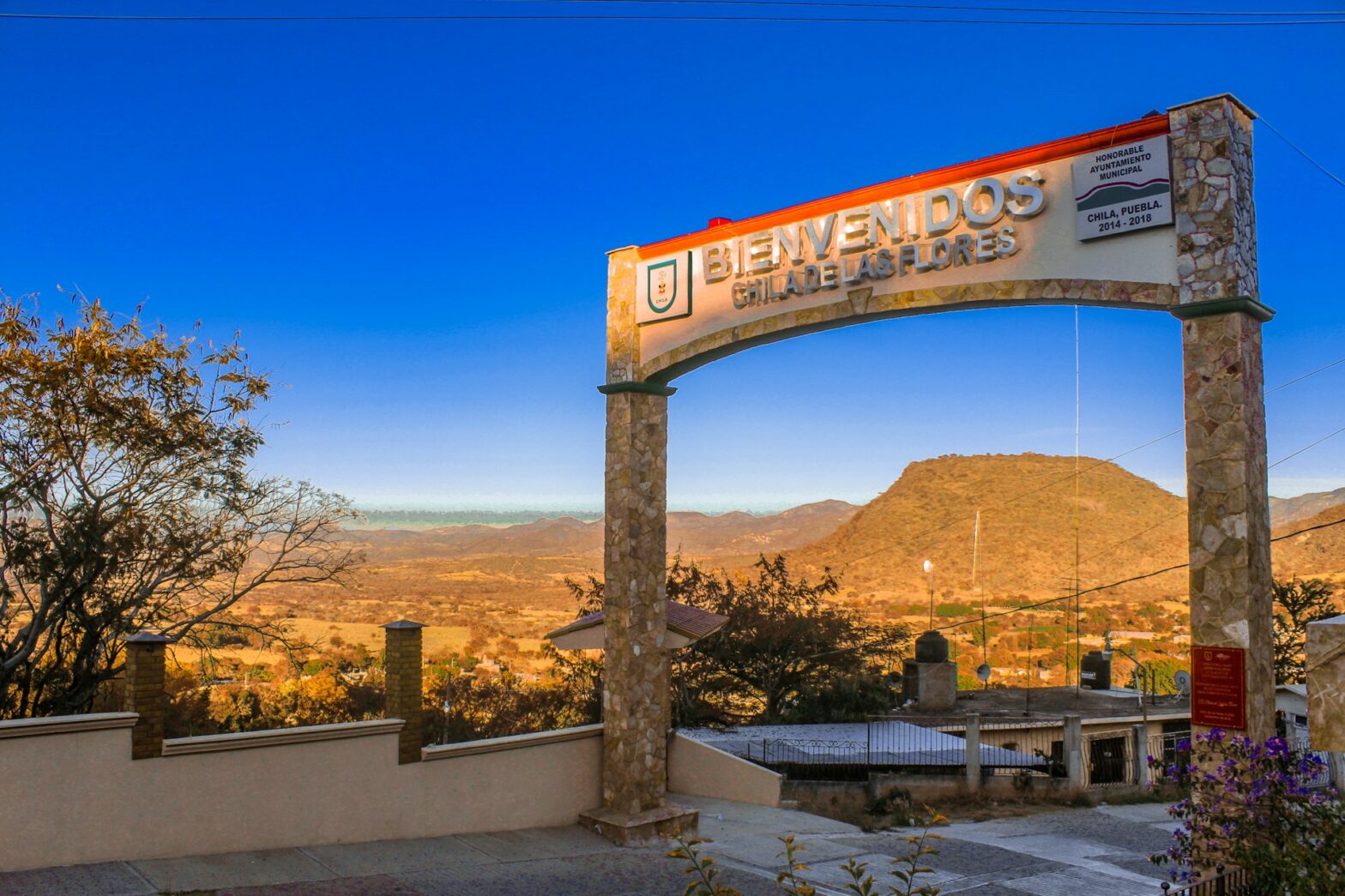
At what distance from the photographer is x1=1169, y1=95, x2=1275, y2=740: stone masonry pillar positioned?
9062 mm

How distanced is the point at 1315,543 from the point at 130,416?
7261 cm

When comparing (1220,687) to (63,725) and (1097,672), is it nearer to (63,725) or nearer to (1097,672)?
(63,725)

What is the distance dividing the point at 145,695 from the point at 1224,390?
33.9 feet

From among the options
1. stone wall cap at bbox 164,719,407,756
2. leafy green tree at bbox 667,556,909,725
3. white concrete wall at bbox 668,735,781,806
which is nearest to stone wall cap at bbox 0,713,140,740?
stone wall cap at bbox 164,719,407,756

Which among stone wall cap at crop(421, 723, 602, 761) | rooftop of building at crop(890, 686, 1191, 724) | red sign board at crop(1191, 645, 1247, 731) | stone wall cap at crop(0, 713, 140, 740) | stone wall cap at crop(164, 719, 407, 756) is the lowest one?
rooftop of building at crop(890, 686, 1191, 724)

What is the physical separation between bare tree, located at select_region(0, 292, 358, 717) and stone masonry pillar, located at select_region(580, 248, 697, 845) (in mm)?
7538

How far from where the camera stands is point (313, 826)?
1135 centimetres

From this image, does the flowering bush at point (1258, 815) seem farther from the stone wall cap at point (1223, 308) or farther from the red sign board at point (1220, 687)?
the stone wall cap at point (1223, 308)

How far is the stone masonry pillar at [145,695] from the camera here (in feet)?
33.4

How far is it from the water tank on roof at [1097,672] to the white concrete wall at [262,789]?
23.4m

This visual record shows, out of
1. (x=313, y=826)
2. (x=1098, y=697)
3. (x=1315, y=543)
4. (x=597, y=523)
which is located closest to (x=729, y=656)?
(x=1098, y=697)

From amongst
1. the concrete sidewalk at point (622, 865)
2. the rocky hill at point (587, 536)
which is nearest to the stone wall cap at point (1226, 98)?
the concrete sidewalk at point (622, 865)

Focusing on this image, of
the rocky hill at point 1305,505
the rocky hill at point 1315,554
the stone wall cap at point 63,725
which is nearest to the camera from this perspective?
the stone wall cap at point 63,725

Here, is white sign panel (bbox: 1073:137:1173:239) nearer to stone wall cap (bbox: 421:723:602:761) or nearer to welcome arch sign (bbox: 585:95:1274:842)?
welcome arch sign (bbox: 585:95:1274:842)
